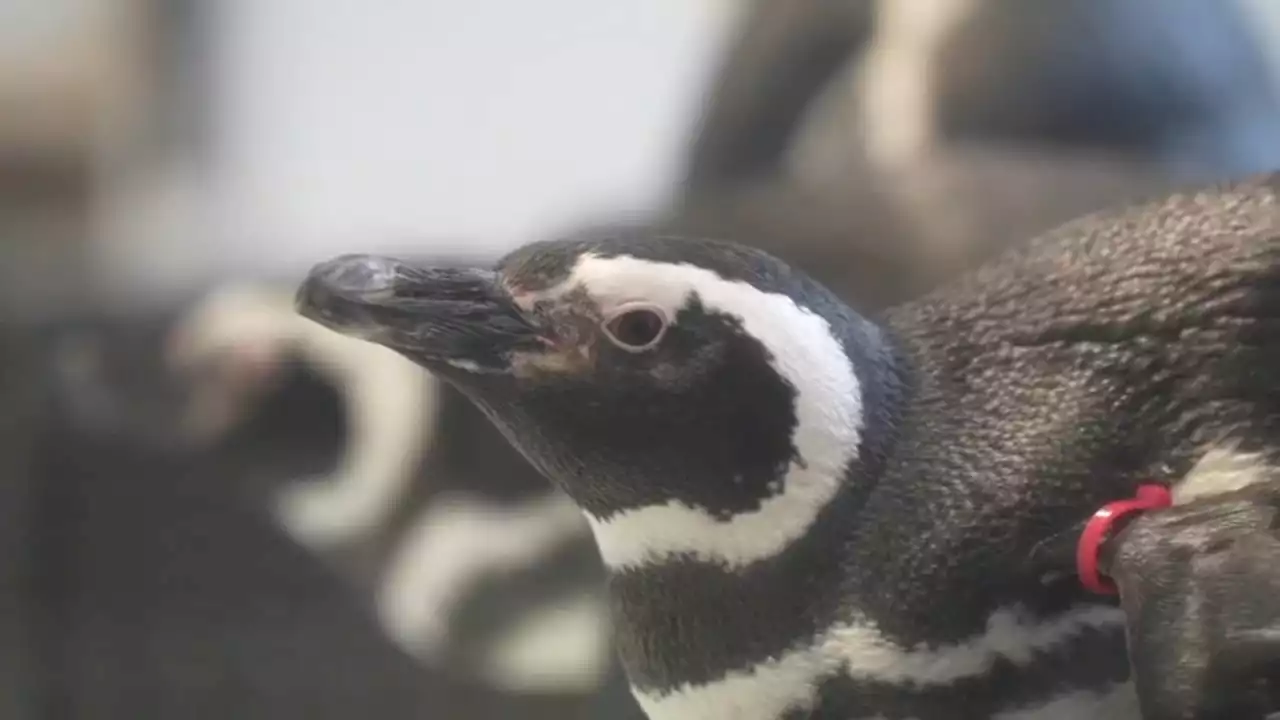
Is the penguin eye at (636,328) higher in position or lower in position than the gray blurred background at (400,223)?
lower

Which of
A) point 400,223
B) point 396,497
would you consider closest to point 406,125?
point 400,223

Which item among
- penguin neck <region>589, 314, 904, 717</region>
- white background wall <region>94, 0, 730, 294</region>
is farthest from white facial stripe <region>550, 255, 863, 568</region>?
white background wall <region>94, 0, 730, 294</region>

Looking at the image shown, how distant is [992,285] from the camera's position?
0.25 meters

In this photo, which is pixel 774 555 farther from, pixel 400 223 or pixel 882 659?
pixel 400 223

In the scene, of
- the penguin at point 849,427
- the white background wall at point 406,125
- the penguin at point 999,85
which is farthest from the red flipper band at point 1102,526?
the white background wall at point 406,125

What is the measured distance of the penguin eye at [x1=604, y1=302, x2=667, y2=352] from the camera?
0.74 feet

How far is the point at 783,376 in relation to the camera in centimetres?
23

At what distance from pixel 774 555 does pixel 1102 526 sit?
57mm

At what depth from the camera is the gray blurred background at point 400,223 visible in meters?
0.52

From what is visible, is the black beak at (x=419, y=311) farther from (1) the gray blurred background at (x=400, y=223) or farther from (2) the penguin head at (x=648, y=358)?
(1) the gray blurred background at (x=400, y=223)

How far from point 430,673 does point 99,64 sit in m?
0.58

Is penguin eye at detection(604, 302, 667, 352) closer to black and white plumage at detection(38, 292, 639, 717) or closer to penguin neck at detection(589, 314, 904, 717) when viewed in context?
penguin neck at detection(589, 314, 904, 717)

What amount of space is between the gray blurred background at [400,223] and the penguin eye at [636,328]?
0.20m

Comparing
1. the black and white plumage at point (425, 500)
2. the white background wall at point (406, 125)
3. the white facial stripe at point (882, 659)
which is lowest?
the white facial stripe at point (882, 659)
